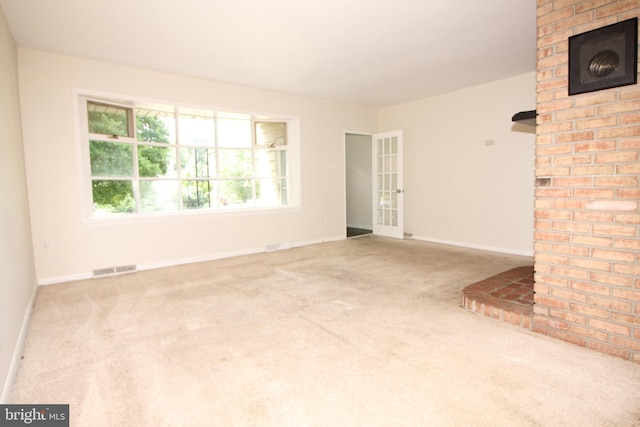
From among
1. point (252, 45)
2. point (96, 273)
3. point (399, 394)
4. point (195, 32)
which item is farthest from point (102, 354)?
point (252, 45)

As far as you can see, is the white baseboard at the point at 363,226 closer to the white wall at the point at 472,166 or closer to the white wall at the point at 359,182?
the white wall at the point at 359,182

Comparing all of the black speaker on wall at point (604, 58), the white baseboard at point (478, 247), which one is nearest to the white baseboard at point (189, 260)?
the white baseboard at point (478, 247)

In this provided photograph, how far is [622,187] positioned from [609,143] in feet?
0.92

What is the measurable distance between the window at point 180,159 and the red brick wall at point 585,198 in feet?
13.9

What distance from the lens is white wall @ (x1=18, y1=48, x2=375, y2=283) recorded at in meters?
3.78

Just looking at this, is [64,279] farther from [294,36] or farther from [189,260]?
[294,36]

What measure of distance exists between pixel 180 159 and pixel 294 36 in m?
2.51

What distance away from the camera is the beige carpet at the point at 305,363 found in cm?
163

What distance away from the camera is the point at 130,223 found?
14.4 feet

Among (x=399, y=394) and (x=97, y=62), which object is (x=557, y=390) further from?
(x=97, y=62)

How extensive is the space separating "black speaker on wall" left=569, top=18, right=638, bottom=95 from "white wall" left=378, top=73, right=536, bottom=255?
115 inches

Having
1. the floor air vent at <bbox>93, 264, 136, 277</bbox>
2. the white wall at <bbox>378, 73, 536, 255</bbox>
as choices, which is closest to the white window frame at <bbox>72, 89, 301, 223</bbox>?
the floor air vent at <bbox>93, 264, 136, 277</bbox>

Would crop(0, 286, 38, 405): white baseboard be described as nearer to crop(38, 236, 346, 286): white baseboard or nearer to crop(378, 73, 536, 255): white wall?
crop(38, 236, 346, 286): white baseboard

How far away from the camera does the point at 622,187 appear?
2.03 m
